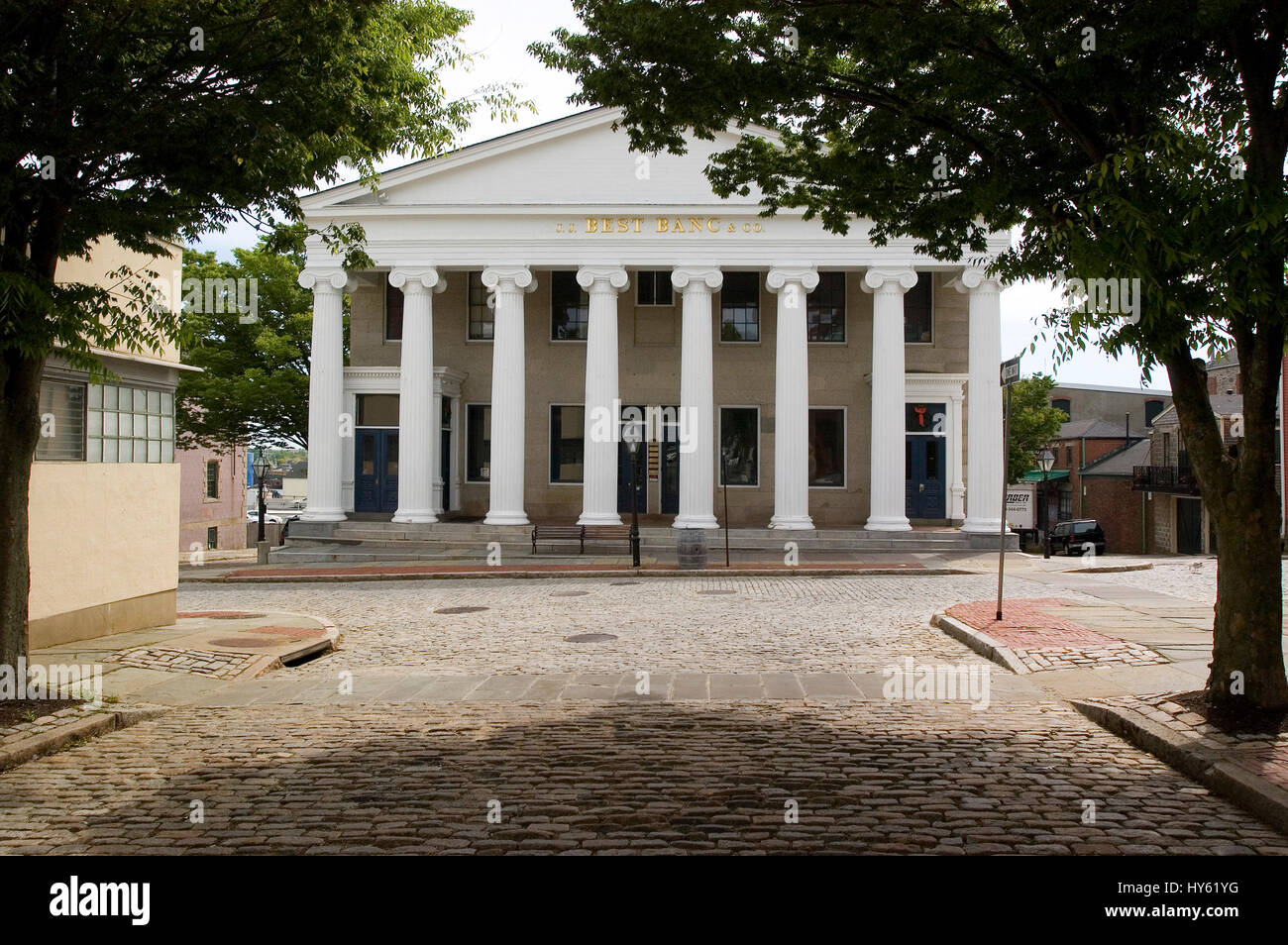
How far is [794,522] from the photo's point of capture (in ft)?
90.4

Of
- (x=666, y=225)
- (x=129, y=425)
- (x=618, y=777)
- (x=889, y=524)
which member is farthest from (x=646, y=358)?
(x=618, y=777)

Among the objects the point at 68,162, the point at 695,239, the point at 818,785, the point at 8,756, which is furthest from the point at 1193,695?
the point at 695,239

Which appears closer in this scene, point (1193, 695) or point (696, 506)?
point (1193, 695)

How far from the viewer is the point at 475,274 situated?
32.2 metres

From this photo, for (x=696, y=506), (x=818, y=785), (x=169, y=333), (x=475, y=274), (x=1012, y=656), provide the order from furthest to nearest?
(x=475, y=274), (x=696, y=506), (x=1012, y=656), (x=169, y=333), (x=818, y=785)

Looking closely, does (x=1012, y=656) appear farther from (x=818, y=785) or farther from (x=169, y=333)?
(x=169, y=333)

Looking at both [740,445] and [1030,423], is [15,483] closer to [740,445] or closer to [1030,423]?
[740,445]

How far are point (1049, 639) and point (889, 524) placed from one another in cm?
1657

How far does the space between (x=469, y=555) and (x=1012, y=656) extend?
18.0m

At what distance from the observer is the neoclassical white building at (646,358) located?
27938mm

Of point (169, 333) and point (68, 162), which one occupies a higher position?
point (68, 162)

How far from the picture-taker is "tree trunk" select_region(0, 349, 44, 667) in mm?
7980

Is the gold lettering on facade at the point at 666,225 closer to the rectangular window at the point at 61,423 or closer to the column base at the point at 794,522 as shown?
the column base at the point at 794,522

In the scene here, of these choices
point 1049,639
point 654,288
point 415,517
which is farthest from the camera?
point 654,288
